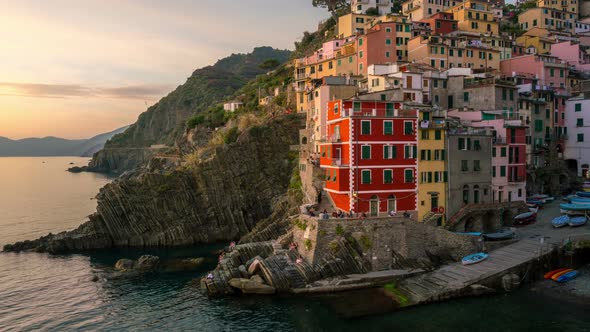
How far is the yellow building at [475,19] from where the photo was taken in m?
92.4

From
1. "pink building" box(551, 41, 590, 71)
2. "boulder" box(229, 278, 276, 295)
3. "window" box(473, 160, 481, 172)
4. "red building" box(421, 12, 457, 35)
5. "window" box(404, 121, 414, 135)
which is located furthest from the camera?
"red building" box(421, 12, 457, 35)

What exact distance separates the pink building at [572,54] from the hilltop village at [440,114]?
21 centimetres

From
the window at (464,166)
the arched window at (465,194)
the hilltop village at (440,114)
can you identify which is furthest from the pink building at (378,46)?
the arched window at (465,194)

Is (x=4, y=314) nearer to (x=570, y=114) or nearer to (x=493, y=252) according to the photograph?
(x=493, y=252)

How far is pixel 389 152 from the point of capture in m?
49.3

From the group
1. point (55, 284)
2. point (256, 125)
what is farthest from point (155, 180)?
point (55, 284)

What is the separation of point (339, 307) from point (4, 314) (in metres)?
32.6

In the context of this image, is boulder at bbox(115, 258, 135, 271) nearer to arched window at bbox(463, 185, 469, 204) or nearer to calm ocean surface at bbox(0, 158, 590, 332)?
calm ocean surface at bbox(0, 158, 590, 332)

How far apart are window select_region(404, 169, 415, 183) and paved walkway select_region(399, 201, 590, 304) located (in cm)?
1044

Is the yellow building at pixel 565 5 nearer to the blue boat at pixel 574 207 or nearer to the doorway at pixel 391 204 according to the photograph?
the blue boat at pixel 574 207

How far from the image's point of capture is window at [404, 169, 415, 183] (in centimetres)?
4997

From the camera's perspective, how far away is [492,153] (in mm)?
54500

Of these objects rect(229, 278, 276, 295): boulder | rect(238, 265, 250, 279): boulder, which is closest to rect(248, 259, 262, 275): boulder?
rect(238, 265, 250, 279): boulder

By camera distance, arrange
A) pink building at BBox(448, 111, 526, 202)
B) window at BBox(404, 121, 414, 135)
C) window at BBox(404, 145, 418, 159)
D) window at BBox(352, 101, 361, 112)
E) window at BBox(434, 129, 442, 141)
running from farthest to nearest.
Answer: pink building at BBox(448, 111, 526, 202), window at BBox(352, 101, 361, 112), window at BBox(434, 129, 442, 141), window at BBox(404, 145, 418, 159), window at BBox(404, 121, 414, 135)
